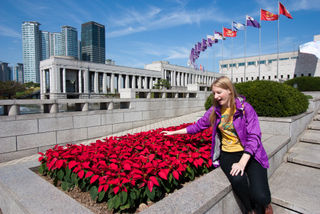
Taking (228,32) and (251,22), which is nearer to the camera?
(251,22)

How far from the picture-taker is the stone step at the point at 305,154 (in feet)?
13.4

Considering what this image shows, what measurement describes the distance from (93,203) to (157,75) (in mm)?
59957

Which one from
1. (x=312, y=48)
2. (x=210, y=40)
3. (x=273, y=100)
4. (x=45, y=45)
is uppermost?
(x=45, y=45)

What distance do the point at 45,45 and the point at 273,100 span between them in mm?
226312

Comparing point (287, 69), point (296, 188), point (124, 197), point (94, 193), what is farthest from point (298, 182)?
point (287, 69)

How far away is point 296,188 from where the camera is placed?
3229 mm

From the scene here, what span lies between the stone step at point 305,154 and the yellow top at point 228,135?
2.41m

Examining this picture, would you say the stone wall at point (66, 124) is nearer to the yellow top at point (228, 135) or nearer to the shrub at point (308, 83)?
the yellow top at point (228, 135)

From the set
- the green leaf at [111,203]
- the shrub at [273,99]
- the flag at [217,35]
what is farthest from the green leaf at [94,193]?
the flag at [217,35]

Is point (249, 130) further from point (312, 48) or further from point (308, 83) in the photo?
point (312, 48)

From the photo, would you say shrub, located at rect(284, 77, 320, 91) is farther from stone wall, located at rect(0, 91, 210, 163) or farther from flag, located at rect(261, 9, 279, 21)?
stone wall, located at rect(0, 91, 210, 163)

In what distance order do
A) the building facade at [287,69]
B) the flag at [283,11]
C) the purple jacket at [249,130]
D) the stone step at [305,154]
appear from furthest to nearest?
the building facade at [287,69] → the flag at [283,11] → the stone step at [305,154] → the purple jacket at [249,130]

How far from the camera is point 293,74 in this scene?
132ft

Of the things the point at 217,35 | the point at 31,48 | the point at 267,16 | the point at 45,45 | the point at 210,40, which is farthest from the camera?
the point at 45,45
